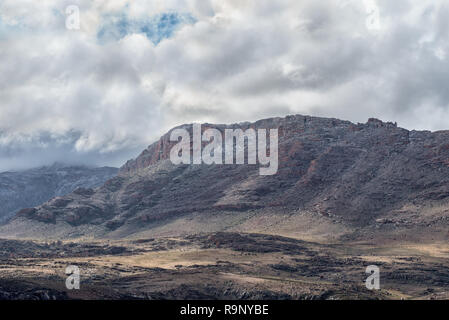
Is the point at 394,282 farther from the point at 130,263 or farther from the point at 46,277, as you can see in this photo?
the point at 46,277

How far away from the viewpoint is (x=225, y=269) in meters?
129

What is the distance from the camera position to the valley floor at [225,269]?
103500 millimetres

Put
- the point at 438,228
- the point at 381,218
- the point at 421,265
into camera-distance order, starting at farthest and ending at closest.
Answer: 1. the point at 381,218
2. the point at 438,228
3. the point at 421,265

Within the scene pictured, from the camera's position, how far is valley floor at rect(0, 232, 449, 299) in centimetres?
10350

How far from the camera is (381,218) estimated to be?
193750mm

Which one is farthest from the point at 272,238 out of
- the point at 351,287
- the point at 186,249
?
the point at 351,287

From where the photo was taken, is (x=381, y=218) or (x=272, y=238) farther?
(x=381, y=218)

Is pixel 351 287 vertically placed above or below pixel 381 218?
below

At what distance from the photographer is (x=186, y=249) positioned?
6412 inches

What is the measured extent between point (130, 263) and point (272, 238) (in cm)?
4458
